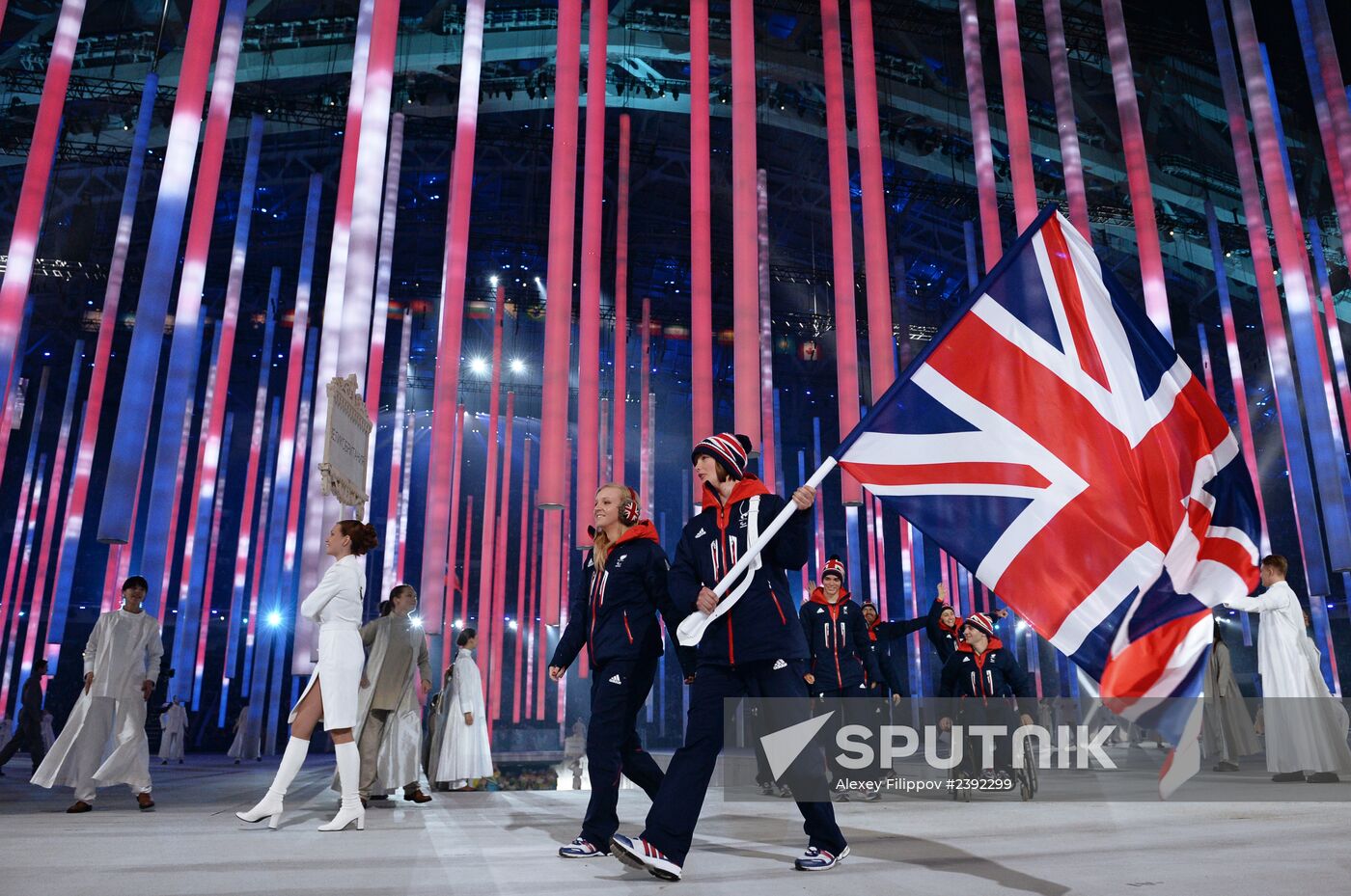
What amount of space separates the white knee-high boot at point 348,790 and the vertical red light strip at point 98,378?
7731 millimetres

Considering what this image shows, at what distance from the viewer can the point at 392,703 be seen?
6703mm

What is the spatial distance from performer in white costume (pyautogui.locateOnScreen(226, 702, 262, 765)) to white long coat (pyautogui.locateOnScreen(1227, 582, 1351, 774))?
Result: 15.4 metres

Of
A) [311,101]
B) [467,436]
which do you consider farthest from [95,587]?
[311,101]

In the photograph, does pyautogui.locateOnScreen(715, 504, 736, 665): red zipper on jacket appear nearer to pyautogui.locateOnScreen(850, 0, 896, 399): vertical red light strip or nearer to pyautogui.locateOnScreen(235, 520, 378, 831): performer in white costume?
pyautogui.locateOnScreen(235, 520, 378, 831): performer in white costume

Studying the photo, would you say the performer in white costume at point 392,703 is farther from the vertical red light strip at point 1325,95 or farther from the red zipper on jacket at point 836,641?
the vertical red light strip at point 1325,95

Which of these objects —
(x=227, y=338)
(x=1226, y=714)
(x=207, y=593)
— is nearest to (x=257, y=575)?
(x=207, y=593)

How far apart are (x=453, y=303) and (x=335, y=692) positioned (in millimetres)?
4406

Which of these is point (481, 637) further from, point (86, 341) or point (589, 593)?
point (589, 593)

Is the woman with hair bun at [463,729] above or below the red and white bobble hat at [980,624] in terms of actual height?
below

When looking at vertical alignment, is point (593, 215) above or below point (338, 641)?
above

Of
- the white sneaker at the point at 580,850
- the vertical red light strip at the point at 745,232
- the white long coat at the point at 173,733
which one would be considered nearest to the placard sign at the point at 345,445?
the vertical red light strip at the point at 745,232

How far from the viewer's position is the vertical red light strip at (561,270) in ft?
24.2

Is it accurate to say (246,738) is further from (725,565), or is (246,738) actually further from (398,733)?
(725,565)

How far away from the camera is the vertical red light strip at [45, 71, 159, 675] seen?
10945mm
